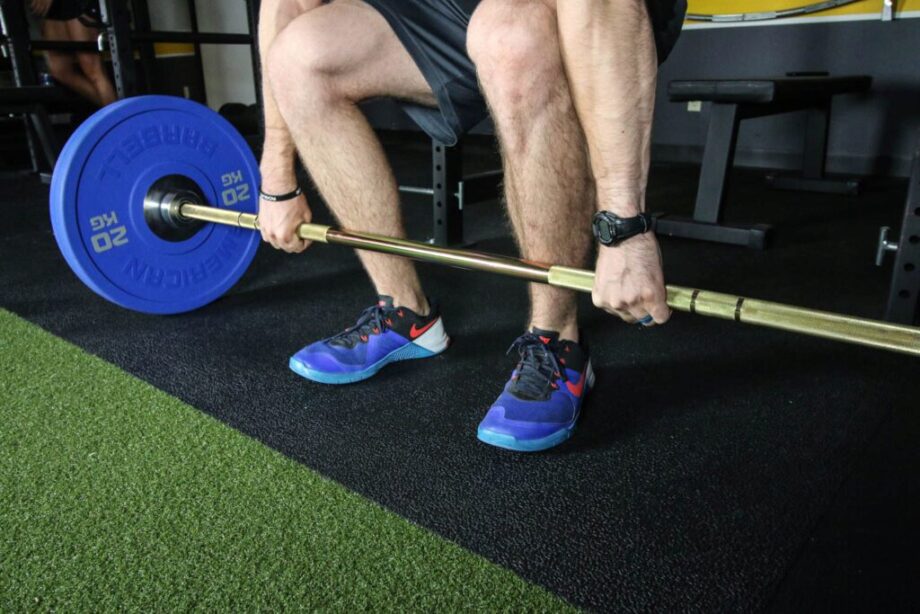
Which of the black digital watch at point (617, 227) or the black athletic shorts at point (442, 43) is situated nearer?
the black digital watch at point (617, 227)

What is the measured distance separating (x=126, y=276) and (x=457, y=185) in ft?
2.96

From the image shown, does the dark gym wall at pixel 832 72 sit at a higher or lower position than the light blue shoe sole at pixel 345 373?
higher

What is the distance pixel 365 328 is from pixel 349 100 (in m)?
0.38

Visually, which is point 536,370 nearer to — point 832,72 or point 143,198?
point 143,198

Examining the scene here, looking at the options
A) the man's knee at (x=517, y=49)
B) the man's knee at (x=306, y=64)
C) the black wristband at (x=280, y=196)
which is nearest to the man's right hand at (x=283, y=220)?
the black wristband at (x=280, y=196)

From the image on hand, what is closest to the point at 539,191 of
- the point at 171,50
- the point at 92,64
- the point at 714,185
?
the point at 714,185

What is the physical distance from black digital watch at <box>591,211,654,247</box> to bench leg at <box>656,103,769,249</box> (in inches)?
54.5

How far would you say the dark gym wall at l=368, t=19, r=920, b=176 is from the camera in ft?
10.2

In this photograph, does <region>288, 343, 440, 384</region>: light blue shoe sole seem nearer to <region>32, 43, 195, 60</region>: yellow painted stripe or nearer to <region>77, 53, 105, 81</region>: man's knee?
<region>77, 53, 105, 81</region>: man's knee

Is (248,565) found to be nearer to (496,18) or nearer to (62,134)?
(496,18)

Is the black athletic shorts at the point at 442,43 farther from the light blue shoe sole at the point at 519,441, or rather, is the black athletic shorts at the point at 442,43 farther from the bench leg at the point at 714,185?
the bench leg at the point at 714,185

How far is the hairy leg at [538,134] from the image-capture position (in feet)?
2.85

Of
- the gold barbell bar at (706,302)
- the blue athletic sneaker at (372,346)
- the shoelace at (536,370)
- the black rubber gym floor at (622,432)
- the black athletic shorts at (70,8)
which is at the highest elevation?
the black athletic shorts at (70,8)

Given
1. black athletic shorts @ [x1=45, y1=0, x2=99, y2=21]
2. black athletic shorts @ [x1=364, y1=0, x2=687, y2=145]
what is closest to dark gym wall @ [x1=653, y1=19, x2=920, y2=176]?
black athletic shorts @ [x1=364, y1=0, x2=687, y2=145]
